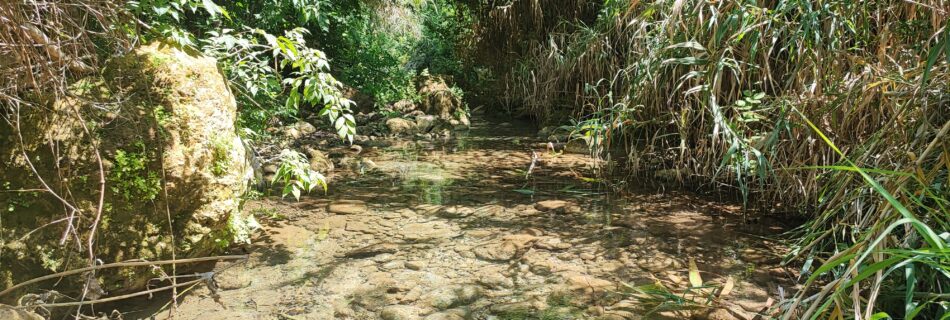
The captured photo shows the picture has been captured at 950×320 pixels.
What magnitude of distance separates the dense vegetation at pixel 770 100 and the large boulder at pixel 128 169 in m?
0.10

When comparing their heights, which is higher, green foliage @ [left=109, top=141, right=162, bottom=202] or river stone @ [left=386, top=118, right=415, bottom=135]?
green foliage @ [left=109, top=141, right=162, bottom=202]

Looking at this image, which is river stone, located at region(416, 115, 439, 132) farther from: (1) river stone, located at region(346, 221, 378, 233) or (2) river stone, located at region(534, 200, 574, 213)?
(1) river stone, located at region(346, 221, 378, 233)

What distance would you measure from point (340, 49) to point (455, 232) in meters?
5.70

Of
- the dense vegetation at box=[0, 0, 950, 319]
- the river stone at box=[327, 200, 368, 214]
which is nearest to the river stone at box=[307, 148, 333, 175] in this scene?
the dense vegetation at box=[0, 0, 950, 319]

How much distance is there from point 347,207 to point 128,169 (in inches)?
66.0

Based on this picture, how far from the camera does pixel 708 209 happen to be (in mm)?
3652

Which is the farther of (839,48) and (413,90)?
(413,90)

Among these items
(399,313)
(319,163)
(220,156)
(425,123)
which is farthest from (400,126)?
(399,313)

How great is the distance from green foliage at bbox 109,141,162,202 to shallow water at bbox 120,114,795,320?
1.46ft

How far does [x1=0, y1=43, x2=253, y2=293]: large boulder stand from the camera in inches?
86.3

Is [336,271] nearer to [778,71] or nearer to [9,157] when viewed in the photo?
[9,157]

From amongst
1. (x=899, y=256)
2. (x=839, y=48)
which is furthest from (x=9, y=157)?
(x=839, y=48)

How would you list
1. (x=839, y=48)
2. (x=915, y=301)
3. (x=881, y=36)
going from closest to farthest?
(x=915, y=301), (x=881, y=36), (x=839, y=48)

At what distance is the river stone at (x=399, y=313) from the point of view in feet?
7.75
